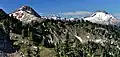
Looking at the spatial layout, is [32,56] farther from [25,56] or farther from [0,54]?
[0,54]

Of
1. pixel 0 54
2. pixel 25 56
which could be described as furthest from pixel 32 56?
pixel 0 54

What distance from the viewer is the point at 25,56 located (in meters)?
199

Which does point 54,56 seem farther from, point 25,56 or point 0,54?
point 0,54

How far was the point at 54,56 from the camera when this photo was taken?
198 m

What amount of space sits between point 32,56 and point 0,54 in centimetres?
2074

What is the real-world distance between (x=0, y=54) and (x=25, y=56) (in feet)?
53.1

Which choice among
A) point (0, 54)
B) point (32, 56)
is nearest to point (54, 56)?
point (32, 56)

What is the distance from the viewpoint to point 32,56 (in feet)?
655

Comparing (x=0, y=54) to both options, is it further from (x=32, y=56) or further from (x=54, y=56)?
(x=54, y=56)

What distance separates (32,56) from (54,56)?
1452 centimetres

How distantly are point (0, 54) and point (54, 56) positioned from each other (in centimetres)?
3507

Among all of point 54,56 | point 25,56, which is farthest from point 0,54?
point 54,56

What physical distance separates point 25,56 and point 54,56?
19035 mm
